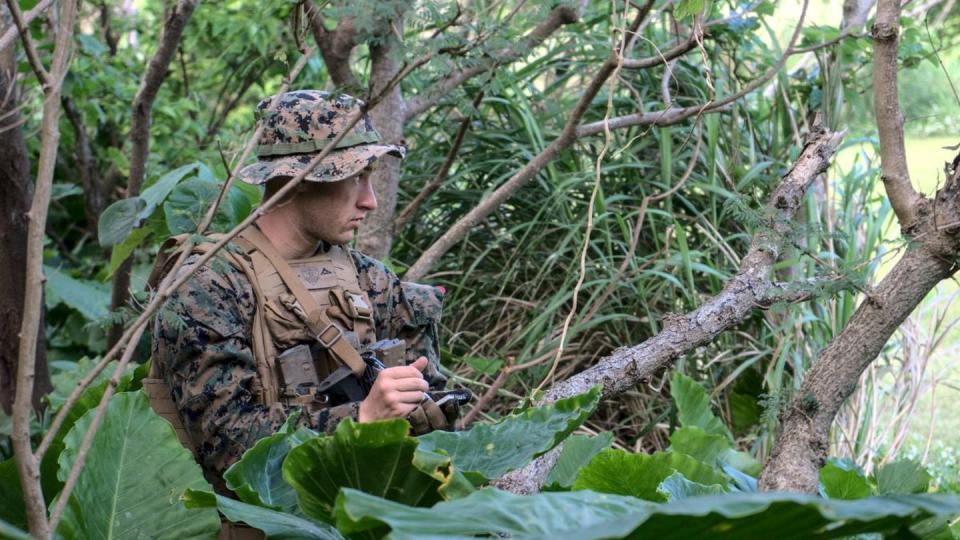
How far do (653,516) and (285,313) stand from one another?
1431 mm

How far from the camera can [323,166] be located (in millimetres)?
2783

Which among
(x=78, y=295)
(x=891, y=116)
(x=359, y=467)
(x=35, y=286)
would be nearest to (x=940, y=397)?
(x=78, y=295)

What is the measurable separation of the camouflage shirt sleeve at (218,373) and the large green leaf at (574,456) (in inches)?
27.1

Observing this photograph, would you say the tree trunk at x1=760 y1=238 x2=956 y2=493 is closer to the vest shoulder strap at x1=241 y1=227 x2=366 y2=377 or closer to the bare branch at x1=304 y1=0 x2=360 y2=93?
the vest shoulder strap at x1=241 y1=227 x2=366 y2=377

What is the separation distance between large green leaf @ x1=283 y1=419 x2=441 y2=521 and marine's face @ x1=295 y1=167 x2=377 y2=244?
0.84 m

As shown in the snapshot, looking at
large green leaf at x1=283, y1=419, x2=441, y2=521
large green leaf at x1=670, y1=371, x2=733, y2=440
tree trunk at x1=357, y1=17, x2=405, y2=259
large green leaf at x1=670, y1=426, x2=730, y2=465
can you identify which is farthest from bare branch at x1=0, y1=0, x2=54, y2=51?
large green leaf at x1=670, y1=371, x2=733, y2=440

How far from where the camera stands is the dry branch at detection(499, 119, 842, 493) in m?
2.68

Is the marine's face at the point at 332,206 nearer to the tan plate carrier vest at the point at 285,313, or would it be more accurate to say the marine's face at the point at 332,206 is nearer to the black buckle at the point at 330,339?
the tan plate carrier vest at the point at 285,313

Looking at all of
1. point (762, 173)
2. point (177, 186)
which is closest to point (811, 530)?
point (177, 186)

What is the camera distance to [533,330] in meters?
4.45

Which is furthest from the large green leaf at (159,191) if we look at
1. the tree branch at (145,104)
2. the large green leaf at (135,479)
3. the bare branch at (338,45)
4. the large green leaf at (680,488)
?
the large green leaf at (680,488)

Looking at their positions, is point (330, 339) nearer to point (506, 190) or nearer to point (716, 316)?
point (716, 316)

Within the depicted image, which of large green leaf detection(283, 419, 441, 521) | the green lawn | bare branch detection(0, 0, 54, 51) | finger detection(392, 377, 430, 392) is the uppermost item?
bare branch detection(0, 0, 54, 51)

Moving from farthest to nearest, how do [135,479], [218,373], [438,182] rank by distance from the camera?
1. [438,182]
2. [218,373]
3. [135,479]
